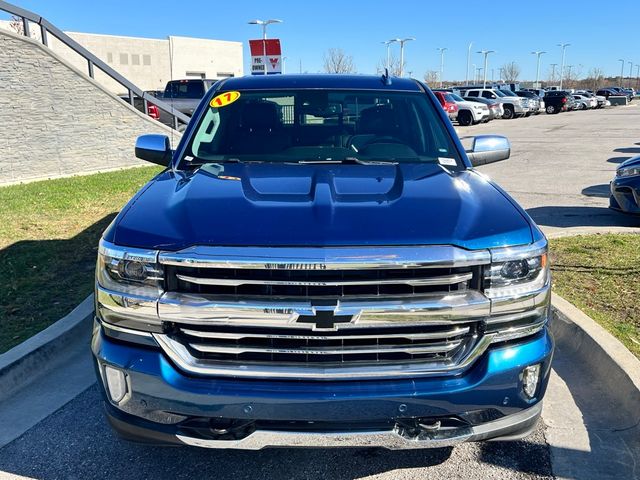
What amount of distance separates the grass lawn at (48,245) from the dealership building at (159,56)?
45220mm

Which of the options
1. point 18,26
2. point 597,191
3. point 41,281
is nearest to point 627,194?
point 597,191

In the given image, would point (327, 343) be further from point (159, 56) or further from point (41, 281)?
point (159, 56)

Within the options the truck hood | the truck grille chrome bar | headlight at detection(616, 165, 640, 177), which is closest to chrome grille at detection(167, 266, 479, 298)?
the truck grille chrome bar

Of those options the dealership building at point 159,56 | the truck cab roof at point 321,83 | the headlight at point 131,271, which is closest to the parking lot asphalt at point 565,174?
the truck cab roof at point 321,83

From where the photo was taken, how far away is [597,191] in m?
10.8

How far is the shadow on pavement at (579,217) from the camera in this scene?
800cm

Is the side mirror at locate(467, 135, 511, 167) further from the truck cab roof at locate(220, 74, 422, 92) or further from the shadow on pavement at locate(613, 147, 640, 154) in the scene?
the shadow on pavement at locate(613, 147, 640, 154)

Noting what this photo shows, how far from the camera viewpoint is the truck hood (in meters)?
2.28

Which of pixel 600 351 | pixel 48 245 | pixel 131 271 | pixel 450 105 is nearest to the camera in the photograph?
pixel 131 271

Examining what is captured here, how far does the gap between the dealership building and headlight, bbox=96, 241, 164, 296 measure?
53.2 m

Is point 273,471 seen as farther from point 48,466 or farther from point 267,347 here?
point 48,466

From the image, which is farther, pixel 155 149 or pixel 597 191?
pixel 597 191

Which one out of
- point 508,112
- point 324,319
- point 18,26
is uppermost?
point 18,26

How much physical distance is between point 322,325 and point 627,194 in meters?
6.71
